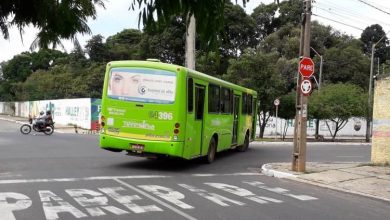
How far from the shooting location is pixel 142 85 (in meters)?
14.4

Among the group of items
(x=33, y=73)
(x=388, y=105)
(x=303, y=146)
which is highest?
(x=33, y=73)

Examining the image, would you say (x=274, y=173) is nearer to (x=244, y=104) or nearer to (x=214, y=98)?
(x=214, y=98)

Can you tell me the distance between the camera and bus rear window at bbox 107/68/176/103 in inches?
557

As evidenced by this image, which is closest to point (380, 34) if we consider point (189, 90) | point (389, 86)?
point (389, 86)

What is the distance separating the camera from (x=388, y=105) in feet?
57.2

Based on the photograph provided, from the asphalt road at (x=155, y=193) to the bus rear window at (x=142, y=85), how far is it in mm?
2077

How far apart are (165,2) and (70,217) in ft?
20.3

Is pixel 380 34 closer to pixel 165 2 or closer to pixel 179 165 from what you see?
pixel 179 165

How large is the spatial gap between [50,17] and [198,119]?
13073 millimetres

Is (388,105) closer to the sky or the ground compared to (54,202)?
closer to the sky

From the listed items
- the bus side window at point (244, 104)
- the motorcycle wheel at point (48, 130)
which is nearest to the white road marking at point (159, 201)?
the bus side window at point (244, 104)

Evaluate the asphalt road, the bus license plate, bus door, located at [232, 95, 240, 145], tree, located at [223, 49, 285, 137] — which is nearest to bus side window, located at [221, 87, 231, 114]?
bus door, located at [232, 95, 240, 145]

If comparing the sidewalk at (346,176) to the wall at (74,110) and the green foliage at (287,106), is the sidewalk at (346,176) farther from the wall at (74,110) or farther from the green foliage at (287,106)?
the wall at (74,110)

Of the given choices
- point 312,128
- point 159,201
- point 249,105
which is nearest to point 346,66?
point 312,128
